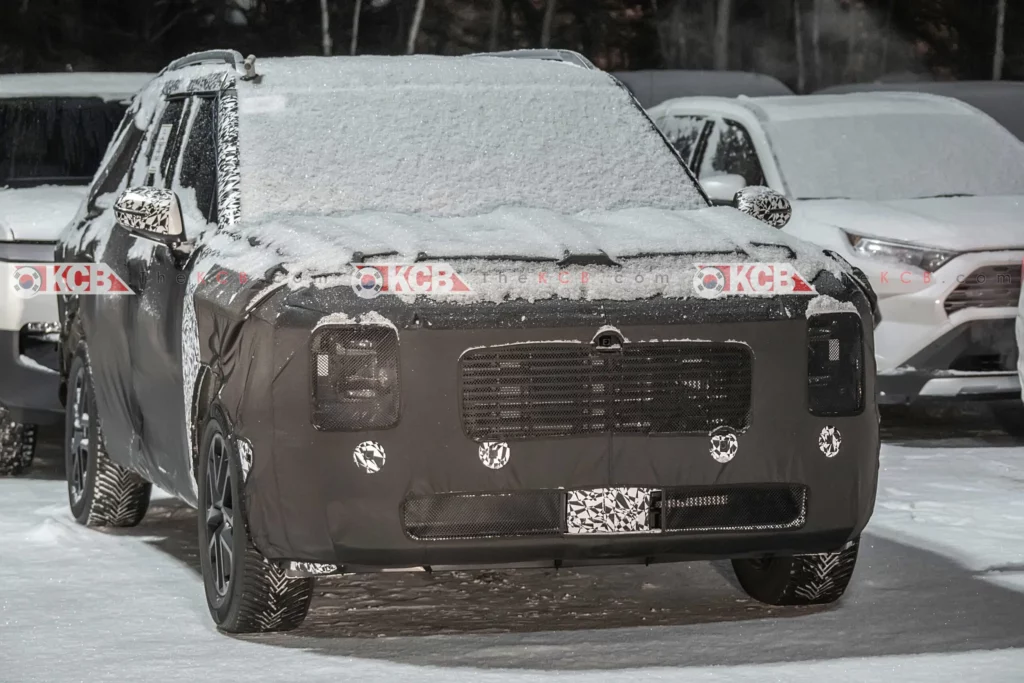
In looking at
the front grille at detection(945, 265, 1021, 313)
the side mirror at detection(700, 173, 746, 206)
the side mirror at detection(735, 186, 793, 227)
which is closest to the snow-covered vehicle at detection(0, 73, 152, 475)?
the side mirror at detection(700, 173, 746, 206)

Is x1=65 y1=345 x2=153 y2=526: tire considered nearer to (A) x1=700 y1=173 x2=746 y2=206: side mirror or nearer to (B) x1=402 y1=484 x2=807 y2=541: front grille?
(B) x1=402 y1=484 x2=807 y2=541: front grille

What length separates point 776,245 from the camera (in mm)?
7156

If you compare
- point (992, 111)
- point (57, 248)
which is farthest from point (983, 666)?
point (992, 111)

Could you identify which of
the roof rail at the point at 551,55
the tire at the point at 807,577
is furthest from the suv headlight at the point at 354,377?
the roof rail at the point at 551,55

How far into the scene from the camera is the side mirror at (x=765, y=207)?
8.23 m

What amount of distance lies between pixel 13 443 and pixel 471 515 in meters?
5.11

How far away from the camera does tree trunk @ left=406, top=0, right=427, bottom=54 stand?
28828 mm

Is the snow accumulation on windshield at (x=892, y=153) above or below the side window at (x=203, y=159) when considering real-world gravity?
below

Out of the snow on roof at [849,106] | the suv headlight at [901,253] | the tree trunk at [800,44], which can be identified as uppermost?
the snow on roof at [849,106]

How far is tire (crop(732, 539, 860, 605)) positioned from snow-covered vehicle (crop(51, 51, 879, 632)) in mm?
13

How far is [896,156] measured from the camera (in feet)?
42.5

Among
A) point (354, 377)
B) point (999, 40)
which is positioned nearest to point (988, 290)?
point (354, 377)

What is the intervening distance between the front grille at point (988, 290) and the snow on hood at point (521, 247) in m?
4.08

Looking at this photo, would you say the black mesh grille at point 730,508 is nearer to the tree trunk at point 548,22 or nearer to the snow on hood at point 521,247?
the snow on hood at point 521,247
